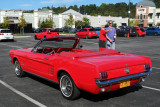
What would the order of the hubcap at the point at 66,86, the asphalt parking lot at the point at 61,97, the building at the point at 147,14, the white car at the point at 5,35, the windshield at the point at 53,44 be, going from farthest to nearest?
the building at the point at 147,14
the white car at the point at 5,35
the windshield at the point at 53,44
the hubcap at the point at 66,86
the asphalt parking lot at the point at 61,97

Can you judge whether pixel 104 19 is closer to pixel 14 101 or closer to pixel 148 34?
pixel 148 34

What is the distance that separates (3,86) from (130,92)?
3.58 m

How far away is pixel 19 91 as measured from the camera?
566 cm

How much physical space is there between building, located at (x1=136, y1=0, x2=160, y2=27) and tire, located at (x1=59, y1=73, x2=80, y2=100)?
77.9 metres

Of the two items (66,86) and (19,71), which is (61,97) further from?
(19,71)

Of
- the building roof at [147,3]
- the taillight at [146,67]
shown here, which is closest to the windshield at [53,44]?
the taillight at [146,67]

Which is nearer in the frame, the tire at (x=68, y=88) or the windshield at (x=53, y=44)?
the tire at (x=68, y=88)

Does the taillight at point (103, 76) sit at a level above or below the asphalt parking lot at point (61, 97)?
above

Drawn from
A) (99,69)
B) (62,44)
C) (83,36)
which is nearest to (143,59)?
(99,69)

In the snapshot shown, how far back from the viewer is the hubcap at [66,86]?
191 inches

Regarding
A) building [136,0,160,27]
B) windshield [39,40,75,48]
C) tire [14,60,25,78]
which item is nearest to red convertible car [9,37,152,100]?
windshield [39,40,75,48]

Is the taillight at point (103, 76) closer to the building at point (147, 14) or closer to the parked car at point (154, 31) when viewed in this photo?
the parked car at point (154, 31)

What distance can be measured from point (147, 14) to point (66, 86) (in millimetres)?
82459

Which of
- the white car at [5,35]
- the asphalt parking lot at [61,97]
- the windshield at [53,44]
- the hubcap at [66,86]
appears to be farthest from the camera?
the white car at [5,35]
